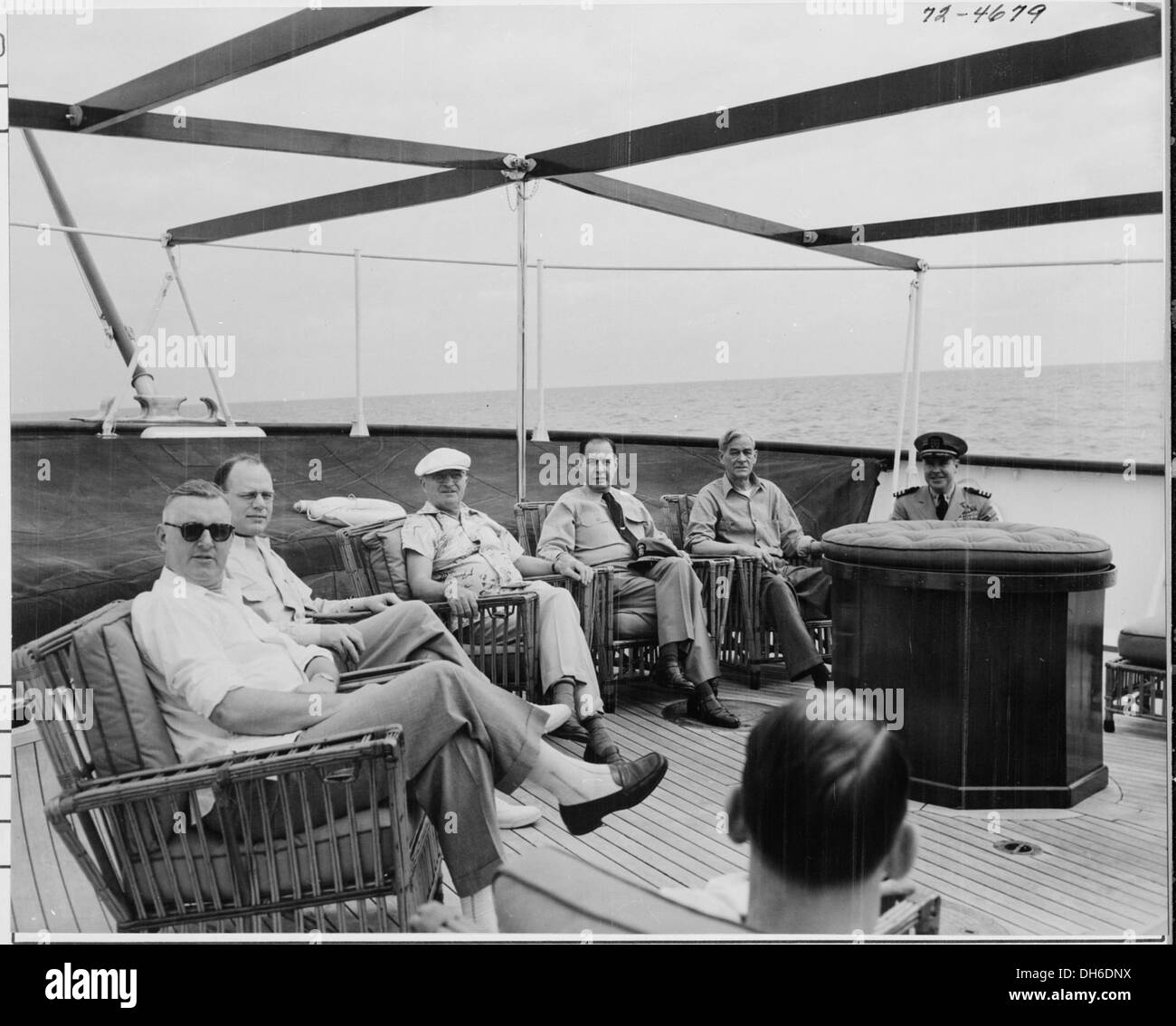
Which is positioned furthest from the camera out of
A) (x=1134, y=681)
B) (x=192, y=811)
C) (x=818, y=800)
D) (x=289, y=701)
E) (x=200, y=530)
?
(x=1134, y=681)

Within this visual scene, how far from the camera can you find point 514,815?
9.98 feet

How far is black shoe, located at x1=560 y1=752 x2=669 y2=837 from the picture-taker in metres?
3.06

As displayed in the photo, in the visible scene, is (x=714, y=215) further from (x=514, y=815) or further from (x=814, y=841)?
(x=814, y=841)

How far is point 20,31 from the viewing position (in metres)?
3.00

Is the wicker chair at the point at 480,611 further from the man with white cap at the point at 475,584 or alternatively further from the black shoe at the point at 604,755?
the black shoe at the point at 604,755

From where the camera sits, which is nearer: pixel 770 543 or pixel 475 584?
pixel 475 584

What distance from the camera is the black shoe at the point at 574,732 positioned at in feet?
10.5

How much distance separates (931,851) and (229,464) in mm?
2190

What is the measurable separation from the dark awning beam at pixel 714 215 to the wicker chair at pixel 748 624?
32.4 inches
